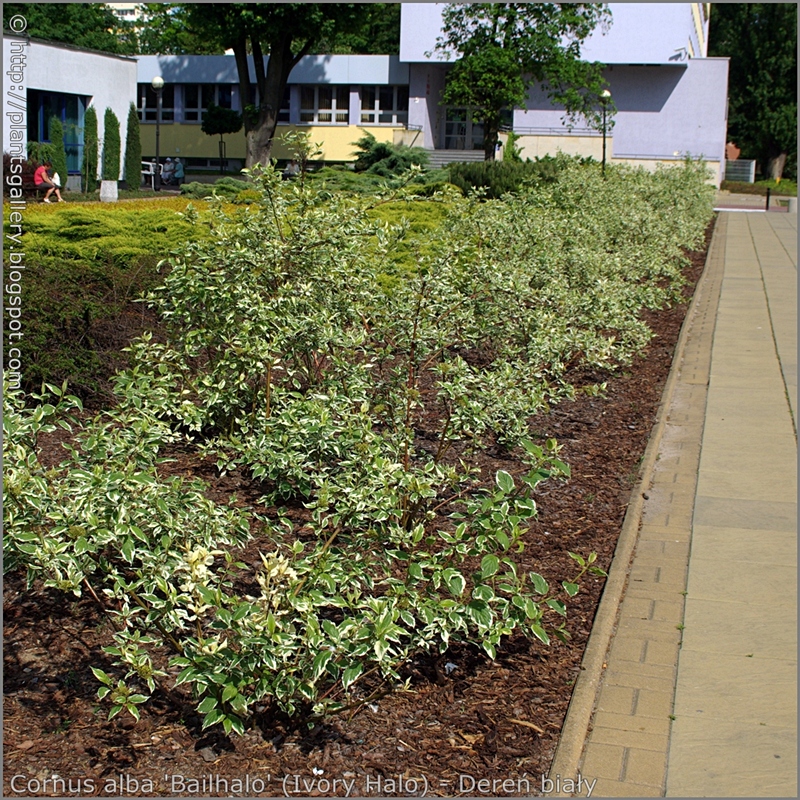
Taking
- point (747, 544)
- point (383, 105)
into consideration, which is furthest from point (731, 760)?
point (383, 105)

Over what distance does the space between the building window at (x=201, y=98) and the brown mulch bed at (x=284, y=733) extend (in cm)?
4847

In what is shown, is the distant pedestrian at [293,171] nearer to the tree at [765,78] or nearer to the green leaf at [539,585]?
the green leaf at [539,585]

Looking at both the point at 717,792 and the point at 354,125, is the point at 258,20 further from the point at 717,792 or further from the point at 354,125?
the point at 717,792

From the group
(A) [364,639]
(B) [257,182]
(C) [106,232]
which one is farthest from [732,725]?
(C) [106,232]

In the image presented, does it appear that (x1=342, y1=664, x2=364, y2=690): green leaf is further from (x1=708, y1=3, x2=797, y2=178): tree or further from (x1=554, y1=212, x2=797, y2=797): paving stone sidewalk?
(x1=708, y1=3, x2=797, y2=178): tree

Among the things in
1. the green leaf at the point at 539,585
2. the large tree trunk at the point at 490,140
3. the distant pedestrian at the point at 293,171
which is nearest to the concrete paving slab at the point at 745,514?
the green leaf at the point at 539,585

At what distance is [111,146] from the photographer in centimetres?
3062

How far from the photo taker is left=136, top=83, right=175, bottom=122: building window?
49.3 metres

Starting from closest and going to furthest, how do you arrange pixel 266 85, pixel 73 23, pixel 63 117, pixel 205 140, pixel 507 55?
pixel 63 117, pixel 507 55, pixel 266 85, pixel 205 140, pixel 73 23

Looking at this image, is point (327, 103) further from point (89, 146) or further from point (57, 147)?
point (57, 147)

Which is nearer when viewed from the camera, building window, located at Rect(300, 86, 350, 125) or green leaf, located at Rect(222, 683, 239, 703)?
green leaf, located at Rect(222, 683, 239, 703)

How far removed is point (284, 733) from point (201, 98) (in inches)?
1964

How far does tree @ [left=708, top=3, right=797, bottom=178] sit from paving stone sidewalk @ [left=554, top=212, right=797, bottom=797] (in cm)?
5742

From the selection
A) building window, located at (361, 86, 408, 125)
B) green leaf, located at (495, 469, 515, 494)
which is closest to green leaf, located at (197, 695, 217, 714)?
green leaf, located at (495, 469, 515, 494)
